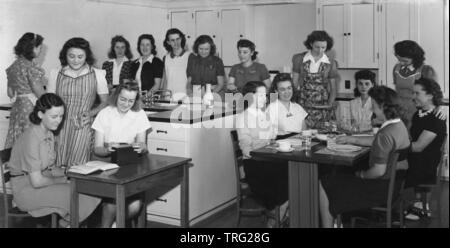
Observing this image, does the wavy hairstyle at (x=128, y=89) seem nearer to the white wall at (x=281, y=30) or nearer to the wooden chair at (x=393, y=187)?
the wooden chair at (x=393, y=187)

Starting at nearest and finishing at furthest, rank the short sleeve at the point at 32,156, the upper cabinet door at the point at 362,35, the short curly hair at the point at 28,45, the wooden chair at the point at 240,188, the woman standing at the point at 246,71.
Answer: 1. the short sleeve at the point at 32,156
2. the wooden chair at the point at 240,188
3. the short curly hair at the point at 28,45
4. the woman standing at the point at 246,71
5. the upper cabinet door at the point at 362,35

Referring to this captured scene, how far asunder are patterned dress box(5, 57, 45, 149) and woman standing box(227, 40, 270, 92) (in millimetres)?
1562

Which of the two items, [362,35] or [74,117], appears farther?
[362,35]

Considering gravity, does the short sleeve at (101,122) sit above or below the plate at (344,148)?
above

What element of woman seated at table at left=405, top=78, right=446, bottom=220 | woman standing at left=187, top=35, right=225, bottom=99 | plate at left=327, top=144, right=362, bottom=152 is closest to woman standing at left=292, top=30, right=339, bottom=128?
woman standing at left=187, top=35, right=225, bottom=99

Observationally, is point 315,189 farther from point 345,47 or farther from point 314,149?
point 345,47

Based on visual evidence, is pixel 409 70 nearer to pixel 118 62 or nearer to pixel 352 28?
pixel 352 28

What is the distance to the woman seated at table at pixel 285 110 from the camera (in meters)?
3.52

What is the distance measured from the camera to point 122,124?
300 cm

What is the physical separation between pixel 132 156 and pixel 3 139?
2.14m

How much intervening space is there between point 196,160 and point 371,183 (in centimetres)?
120

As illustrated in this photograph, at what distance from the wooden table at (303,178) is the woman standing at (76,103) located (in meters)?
1.24

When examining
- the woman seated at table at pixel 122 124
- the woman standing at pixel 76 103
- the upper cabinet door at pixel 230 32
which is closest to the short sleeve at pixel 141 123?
the woman seated at table at pixel 122 124

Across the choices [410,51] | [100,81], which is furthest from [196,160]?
[410,51]
